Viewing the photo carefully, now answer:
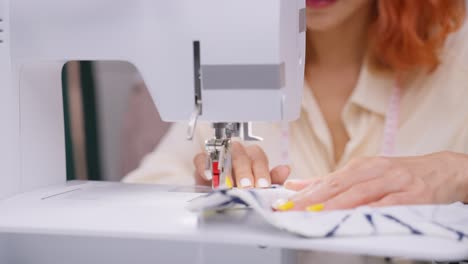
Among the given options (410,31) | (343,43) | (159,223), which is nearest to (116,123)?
(343,43)

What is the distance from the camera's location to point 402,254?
629mm

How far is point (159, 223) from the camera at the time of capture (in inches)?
30.1

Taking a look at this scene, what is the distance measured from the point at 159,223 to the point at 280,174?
0.38 meters

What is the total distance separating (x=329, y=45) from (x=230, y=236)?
116 cm

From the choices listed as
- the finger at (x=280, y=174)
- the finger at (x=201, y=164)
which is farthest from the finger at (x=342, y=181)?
the finger at (x=201, y=164)

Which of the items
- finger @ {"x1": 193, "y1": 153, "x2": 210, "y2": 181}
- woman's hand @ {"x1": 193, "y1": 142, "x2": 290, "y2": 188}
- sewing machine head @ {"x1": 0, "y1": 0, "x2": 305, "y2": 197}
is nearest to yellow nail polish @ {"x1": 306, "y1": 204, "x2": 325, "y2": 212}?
sewing machine head @ {"x1": 0, "y1": 0, "x2": 305, "y2": 197}

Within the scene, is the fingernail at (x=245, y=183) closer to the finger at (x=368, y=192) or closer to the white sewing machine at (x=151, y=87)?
the white sewing machine at (x=151, y=87)

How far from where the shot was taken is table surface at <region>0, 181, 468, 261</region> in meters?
0.65

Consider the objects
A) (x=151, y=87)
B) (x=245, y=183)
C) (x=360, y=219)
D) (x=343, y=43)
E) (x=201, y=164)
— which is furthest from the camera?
(x=343, y=43)

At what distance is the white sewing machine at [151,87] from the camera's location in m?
0.84

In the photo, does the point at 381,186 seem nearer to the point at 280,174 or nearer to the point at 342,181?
the point at 342,181

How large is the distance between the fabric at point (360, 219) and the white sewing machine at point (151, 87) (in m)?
0.03

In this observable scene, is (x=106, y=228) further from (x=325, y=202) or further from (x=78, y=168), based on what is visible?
(x=78, y=168)

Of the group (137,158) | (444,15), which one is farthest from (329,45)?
(137,158)
